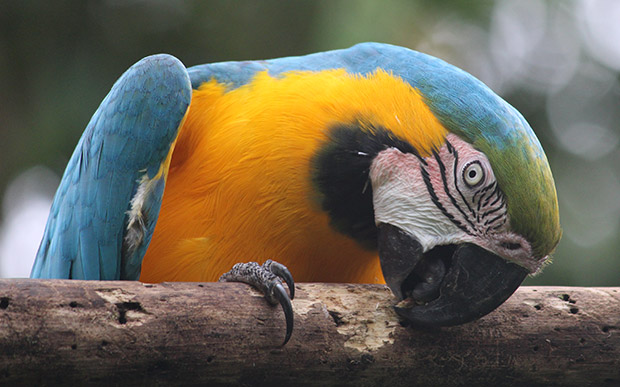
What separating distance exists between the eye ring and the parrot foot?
2.22ft

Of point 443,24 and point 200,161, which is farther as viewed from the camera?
point 443,24

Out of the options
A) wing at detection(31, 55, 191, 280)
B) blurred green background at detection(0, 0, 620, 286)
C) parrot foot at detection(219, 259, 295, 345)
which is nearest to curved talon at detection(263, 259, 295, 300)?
parrot foot at detection(219, 259, 295, 345)

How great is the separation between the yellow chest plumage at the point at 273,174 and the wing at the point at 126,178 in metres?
0.15

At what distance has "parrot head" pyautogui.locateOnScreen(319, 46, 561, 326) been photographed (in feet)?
6.54

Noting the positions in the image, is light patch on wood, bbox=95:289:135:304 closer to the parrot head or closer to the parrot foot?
the parrot foot

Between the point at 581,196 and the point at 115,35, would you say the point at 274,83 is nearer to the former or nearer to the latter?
the point at 115,35

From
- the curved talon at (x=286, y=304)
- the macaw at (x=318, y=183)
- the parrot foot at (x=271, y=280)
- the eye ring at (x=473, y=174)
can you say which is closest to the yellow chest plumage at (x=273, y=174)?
the macaw at (x=318, y=183)

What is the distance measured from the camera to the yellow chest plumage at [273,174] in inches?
88.8

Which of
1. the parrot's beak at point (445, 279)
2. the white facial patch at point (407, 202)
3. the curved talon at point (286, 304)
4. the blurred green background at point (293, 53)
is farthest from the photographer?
the blurred green background at point (293, 53)

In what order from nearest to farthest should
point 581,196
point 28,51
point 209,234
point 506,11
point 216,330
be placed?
1. point 216,330
2. point 209,234
3. point 28,51
4. point 506,11
5. point 581,196

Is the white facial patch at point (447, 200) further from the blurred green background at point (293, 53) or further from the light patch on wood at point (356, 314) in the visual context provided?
the blurred green background at point (293, 53)

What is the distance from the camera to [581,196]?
623 cm

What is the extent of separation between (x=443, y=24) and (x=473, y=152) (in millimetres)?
3491

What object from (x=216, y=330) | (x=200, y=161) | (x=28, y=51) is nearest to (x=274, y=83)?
(x=200, y=161)
